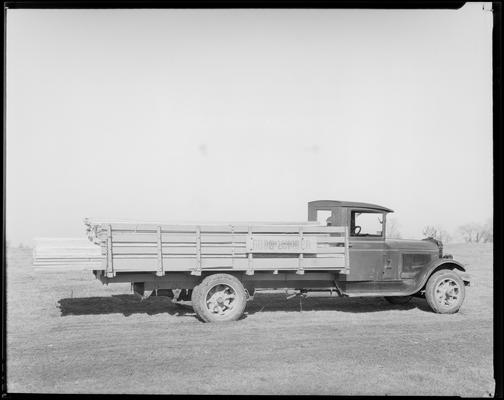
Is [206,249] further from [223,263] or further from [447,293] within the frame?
[447,293]

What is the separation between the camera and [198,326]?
9.76 meters

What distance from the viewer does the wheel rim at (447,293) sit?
1184 centimetres

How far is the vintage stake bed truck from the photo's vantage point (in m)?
9.98

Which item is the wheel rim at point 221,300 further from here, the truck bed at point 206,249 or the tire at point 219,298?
the truck bed at point 206,249

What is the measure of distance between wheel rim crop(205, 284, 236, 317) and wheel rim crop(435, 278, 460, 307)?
14.9 ft

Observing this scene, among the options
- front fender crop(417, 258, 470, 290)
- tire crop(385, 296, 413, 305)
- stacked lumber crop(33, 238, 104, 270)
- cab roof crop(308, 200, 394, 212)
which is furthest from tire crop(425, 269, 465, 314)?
stacked lumber crop(33, 238, 104, 270)

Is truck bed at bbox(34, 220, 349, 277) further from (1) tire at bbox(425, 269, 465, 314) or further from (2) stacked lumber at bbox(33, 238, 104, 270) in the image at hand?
(1) tire at bbox(425, 269, 465, 314)

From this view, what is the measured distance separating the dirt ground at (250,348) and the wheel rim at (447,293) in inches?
12.6

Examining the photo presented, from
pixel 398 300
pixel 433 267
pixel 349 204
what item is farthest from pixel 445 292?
pixel 349 204

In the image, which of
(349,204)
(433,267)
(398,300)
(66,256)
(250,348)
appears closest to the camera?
(250,348)

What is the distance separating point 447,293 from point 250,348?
18.5ft

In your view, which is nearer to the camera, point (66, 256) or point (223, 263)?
point (66, 256)

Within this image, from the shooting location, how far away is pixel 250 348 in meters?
8.14

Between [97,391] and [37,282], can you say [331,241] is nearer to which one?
[97,391]
